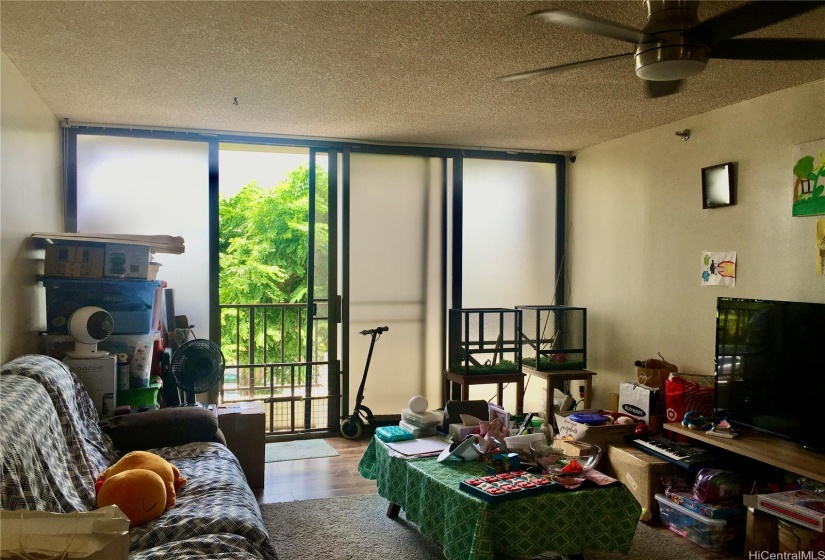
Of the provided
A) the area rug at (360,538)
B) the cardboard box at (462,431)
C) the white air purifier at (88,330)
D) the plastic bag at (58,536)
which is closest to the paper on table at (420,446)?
the cardboard box at (462,431)

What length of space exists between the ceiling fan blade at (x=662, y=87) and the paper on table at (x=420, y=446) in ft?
6.12

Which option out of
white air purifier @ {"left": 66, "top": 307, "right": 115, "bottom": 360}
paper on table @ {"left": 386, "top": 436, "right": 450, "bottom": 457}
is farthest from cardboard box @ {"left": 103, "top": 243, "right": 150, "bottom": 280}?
paper on table @ {"left": 386, "top": 436, "right": 450, "bottom": 457}

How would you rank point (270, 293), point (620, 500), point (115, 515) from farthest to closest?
point (270, 293) < point (620, 500) < point (115, 515)

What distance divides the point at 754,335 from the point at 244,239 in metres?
7.50

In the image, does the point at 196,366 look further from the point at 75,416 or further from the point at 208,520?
the point at 208,520

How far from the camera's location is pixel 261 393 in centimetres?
588

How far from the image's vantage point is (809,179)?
11.2 ft

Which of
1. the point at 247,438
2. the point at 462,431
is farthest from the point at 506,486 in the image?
the point at 247,438

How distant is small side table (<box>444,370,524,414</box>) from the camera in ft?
15.6

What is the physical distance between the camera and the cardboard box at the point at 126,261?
372cm

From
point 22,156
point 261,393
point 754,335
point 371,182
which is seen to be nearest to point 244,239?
point 261,393

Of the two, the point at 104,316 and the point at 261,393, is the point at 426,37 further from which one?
the point at 261,393

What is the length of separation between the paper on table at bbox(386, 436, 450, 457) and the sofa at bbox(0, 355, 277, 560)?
764 mm

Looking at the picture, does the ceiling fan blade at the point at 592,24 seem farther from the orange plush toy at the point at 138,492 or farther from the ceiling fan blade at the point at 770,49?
the orange plush toy at the point at 138,492
